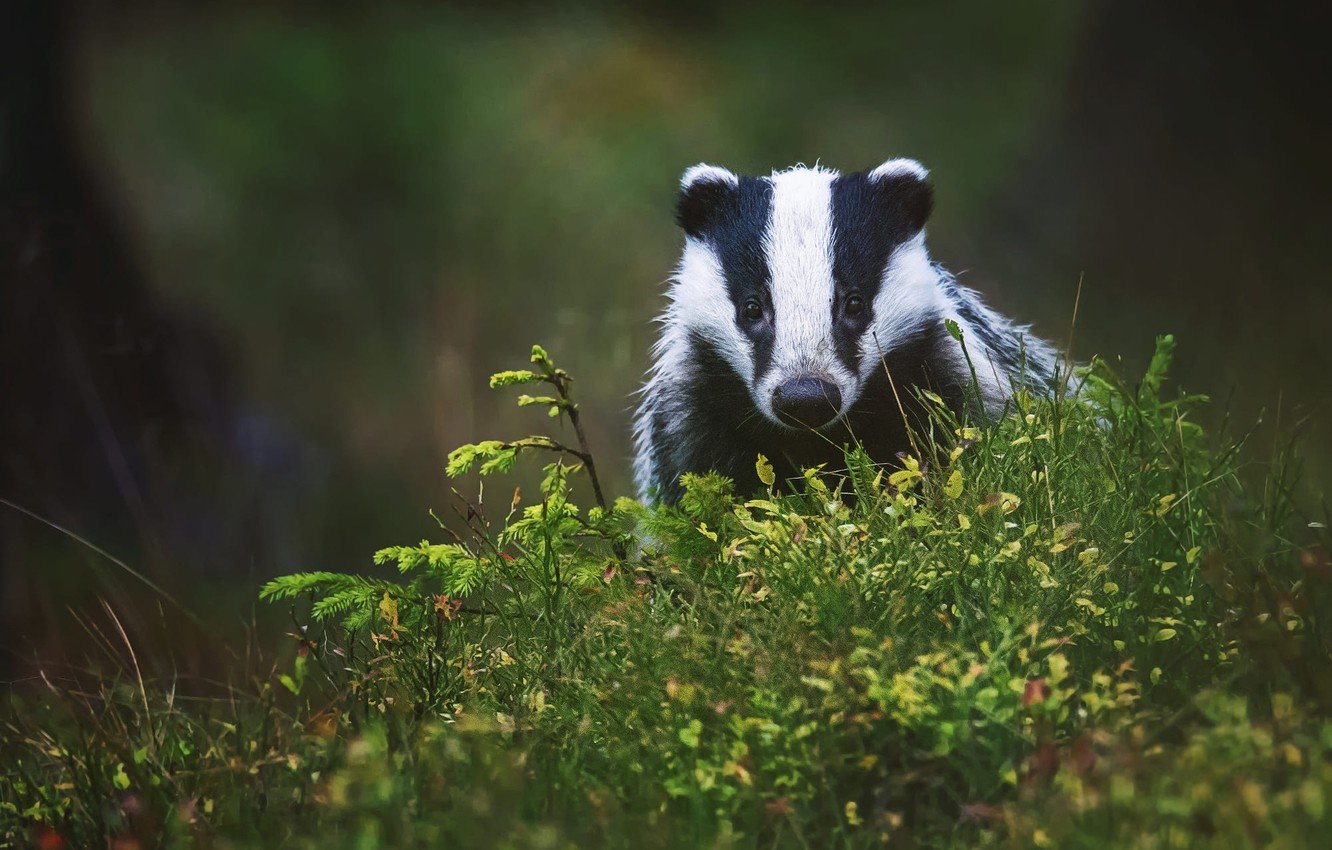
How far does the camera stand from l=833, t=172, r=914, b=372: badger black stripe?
144 inches

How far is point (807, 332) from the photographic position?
3.61 m

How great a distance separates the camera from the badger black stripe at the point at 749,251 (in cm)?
374

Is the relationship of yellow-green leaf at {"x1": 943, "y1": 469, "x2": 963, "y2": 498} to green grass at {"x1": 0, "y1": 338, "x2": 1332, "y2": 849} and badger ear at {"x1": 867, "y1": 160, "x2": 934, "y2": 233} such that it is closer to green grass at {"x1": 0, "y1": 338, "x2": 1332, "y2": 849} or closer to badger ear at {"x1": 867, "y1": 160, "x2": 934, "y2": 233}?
green grass at {"x1": 0, "y1": 338, "x2": 1332, "y2": 849}

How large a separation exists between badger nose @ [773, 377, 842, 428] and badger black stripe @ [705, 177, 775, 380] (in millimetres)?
194

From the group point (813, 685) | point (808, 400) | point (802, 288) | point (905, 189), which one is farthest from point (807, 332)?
point (813, 685)

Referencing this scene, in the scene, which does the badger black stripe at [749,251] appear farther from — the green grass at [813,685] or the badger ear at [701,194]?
the green grass at [813,685]

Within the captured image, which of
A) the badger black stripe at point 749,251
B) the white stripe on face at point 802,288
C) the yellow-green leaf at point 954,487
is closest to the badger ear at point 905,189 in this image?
the white stripe on face at point 802,288

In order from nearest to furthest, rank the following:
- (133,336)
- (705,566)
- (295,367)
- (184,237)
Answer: (705,566) → (133,336) → (295,367) → (184,237)

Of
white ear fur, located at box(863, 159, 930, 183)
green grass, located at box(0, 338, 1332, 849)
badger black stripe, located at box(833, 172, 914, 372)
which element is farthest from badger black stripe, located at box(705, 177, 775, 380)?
green grass, located at box(0, 338, 1332, 849)

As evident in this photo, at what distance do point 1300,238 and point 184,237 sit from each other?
20.7ft

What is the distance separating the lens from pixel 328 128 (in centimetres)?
839

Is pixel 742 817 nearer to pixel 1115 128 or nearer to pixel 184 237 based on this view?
pixel 1115 128

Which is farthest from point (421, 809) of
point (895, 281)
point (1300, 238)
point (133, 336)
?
point (1300, 238)

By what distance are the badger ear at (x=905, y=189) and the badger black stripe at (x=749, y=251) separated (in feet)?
1.03
